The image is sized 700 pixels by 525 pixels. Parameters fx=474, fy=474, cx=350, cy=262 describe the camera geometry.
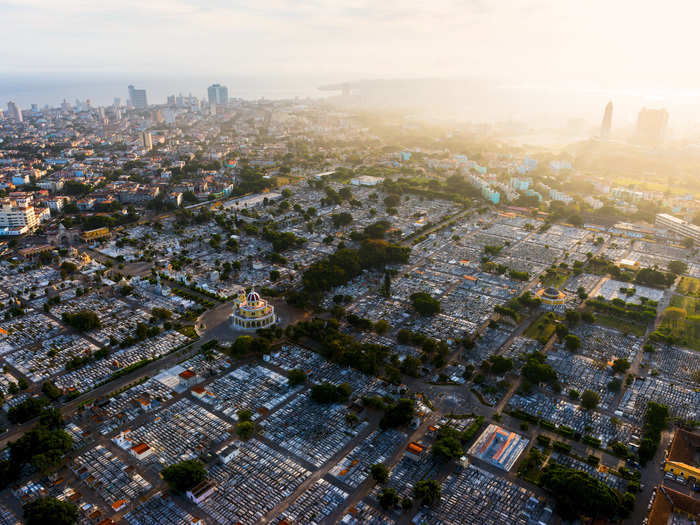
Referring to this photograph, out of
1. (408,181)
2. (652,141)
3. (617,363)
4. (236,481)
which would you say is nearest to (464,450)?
(236,481)

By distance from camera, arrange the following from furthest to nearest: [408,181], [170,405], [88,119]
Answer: [88,119] < [408,181] < [170,405]

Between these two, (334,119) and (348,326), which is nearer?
(348,326)

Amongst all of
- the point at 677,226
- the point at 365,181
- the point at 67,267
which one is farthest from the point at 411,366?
the point at 365,181

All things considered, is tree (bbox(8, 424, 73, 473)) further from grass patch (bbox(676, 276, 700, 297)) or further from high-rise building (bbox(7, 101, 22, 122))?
high-rise building (bbox(7, 101, 22, 122))

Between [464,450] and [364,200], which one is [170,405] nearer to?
[464,450]

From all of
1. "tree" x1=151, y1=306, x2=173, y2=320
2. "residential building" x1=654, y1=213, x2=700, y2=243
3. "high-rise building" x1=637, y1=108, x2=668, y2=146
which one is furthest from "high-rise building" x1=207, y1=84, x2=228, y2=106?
"tree" x1=151, y1=306, x2=173, y2=320

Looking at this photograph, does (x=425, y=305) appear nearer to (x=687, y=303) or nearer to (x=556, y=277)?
(x=556, y=277)
